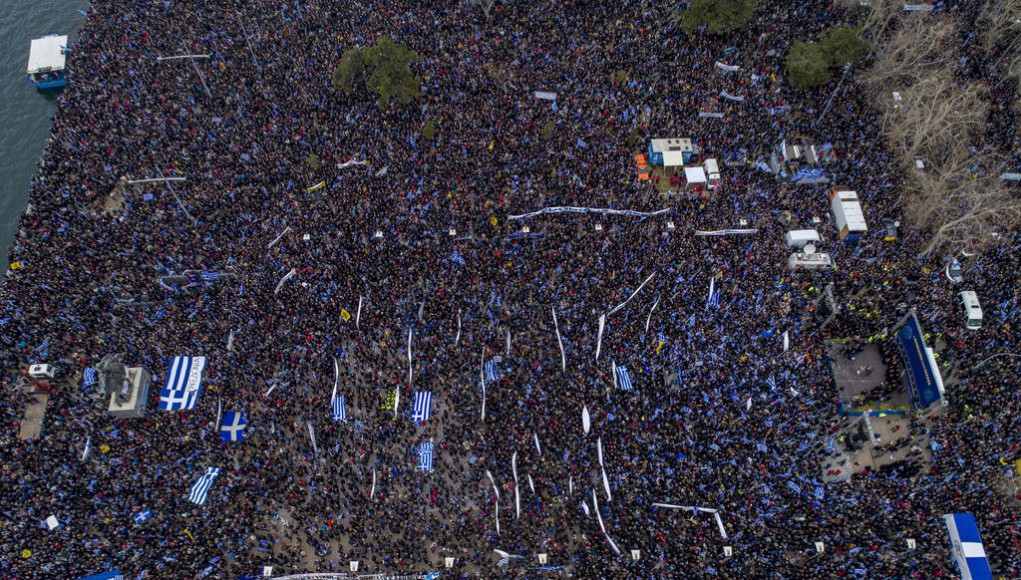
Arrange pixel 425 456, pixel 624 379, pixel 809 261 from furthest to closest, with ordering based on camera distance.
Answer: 1. pixel 809 261
2. pixel 624 379
3. pixel 425 456

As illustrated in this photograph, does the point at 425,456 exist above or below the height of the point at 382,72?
below

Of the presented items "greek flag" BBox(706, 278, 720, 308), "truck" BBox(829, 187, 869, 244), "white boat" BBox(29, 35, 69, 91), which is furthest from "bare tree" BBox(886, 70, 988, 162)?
"white boat" BBox(29, 35, 69, 91)

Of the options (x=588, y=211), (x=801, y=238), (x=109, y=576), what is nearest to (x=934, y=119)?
(x=801, y=238)

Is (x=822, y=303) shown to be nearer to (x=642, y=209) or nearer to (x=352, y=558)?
(x=642, y=209)

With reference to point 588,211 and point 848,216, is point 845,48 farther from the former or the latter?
point 588,211

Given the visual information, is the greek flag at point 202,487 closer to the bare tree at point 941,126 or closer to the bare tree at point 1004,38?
the bare tree at point 941,126

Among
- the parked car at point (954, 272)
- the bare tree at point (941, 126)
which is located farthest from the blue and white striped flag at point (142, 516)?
the bare tree at point (941, 126)
